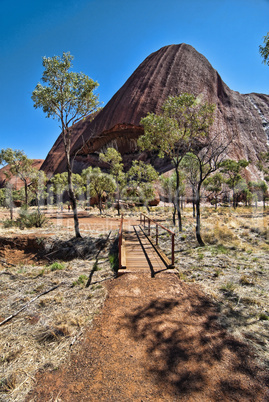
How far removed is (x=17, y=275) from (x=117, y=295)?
4278 millimetres

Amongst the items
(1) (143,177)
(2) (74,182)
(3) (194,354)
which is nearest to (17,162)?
(1) (143,177)

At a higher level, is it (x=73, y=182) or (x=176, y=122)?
(x=176, y=122)

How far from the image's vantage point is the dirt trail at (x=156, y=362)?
2689 millimetres

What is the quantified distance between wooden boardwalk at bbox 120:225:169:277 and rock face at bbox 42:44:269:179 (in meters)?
43.1

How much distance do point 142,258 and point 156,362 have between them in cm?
504

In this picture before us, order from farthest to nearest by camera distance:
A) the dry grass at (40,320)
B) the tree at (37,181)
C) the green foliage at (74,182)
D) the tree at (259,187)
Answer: the tree at (259,187) → the green foliage at (74,182) → the tree at (37,181) → the dry grass at (40,320)

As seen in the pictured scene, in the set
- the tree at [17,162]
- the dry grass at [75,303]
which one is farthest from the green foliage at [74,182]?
the dry grass at [75,303]

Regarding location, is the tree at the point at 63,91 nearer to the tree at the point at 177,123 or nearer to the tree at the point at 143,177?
the tree at the point at 177,123

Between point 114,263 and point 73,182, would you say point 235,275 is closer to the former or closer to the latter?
point 114,263

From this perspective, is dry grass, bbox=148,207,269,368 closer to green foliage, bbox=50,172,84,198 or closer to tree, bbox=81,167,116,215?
tree, bbox=81,167,116,215

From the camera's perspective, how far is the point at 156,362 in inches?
125

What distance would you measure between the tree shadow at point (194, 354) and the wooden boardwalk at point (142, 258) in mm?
2240

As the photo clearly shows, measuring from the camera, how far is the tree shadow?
2.74 metres

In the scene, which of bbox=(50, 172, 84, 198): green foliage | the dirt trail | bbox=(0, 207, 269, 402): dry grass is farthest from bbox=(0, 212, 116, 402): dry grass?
bbox=(50, 172, 84, 198): green foliage
